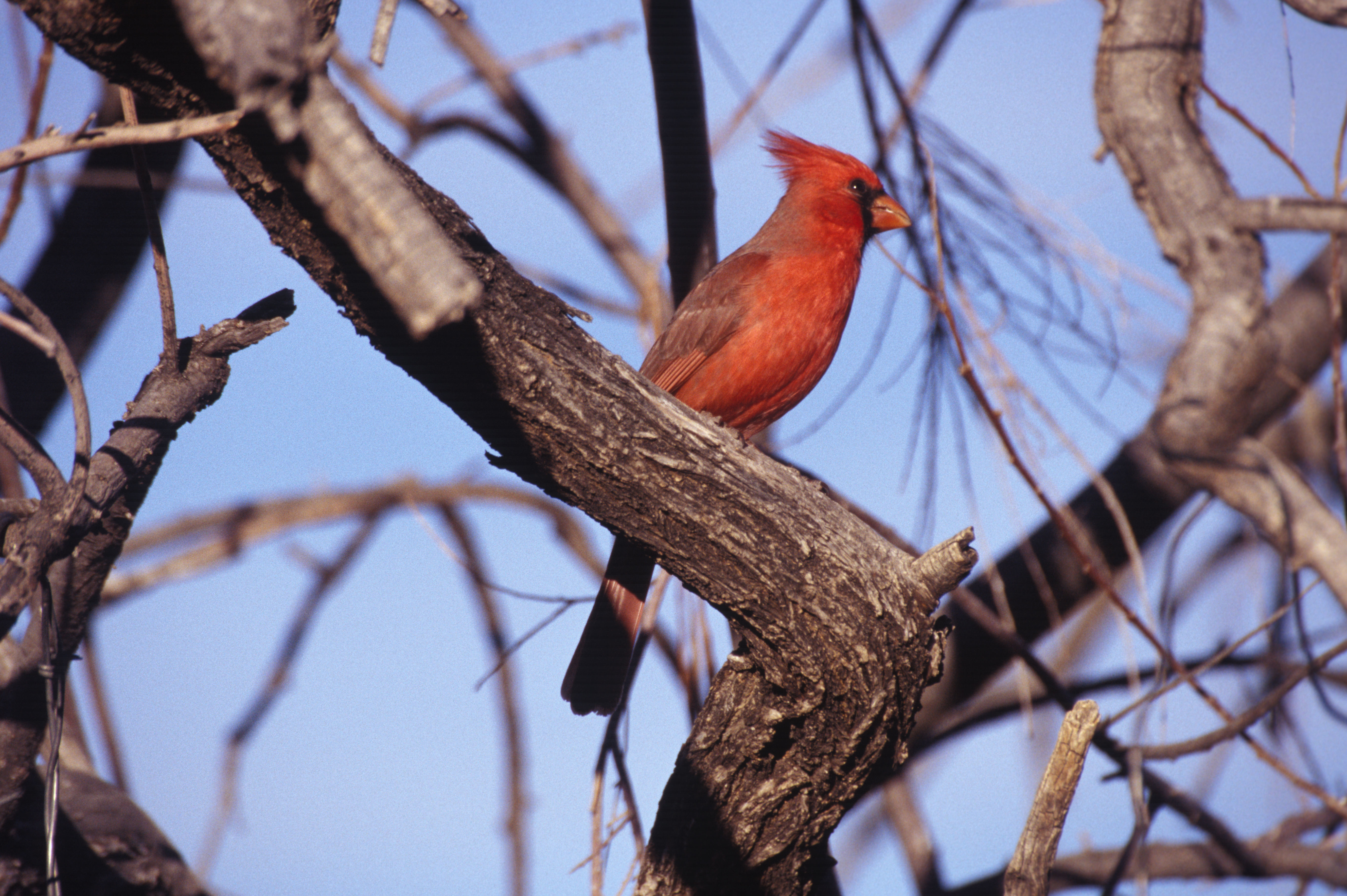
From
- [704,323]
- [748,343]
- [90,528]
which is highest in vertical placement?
[704,323]

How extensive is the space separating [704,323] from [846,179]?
1.11 metres

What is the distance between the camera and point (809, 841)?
2.41 m

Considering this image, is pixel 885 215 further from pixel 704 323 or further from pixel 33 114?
pixel 33 114

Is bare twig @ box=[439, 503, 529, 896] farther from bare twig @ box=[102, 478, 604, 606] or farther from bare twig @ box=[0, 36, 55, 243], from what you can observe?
bare twig @ box=[0, 36, 55, 243]

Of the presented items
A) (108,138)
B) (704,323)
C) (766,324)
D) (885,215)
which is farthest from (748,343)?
(108,138)

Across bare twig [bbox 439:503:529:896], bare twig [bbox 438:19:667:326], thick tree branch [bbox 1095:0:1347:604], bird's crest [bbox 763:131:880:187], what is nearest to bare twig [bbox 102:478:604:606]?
bare twig [bbox 439:503:529:896]

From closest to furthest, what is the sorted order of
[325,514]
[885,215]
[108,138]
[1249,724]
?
[108,138], [1249,724], [885,215], [325,514]

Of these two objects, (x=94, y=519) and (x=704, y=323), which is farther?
(x=704, y=323)

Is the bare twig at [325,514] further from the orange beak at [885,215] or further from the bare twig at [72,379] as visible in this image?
the bare twig at [72,379]

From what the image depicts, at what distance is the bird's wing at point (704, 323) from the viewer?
3.66 meters

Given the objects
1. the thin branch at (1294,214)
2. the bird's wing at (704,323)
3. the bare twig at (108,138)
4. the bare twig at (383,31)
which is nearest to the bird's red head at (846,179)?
the bird's wing at (704,323)

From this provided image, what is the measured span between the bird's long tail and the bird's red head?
6.17ft

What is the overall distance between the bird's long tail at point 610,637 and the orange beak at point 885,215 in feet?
6.24

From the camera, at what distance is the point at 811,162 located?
436cm
